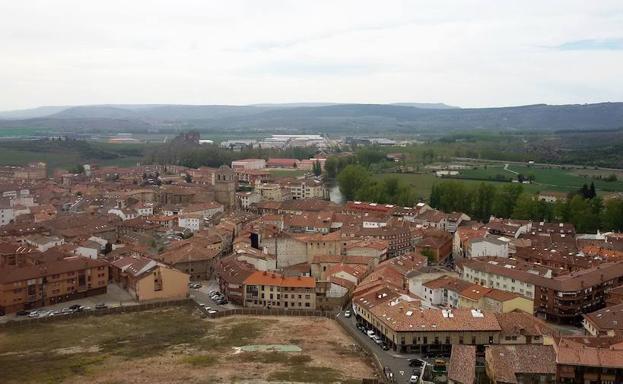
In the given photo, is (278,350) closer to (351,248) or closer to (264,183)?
(351,248)

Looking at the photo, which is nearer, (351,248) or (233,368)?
(233,368)

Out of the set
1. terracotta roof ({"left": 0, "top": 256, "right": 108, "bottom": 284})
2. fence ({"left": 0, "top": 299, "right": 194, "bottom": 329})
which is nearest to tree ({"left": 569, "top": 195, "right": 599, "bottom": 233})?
fence ({"left": 0, "top": 299, "right": 194, "bottom": 329})

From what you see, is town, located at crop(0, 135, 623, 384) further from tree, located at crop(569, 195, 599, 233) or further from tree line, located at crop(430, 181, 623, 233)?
tree, located at crop(569, 195, 599, 233)

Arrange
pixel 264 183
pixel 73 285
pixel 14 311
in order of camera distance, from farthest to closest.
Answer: pixel 264 183
pixel 73 285
pixel 14 311

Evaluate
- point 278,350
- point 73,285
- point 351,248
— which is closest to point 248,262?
point 351,248

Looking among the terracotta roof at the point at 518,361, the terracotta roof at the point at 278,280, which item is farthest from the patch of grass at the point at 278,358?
the terracotta roof at the point at 518,361
